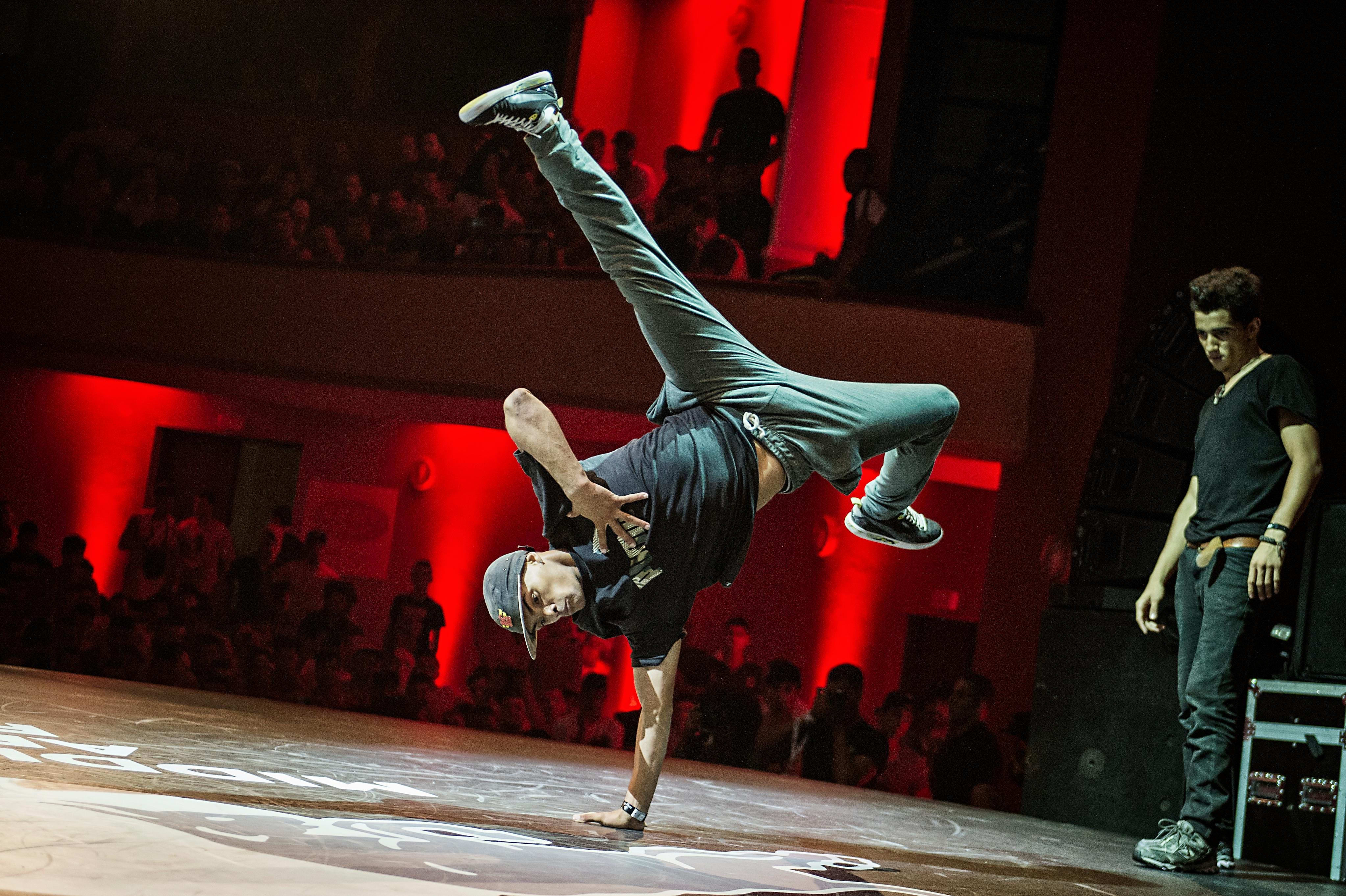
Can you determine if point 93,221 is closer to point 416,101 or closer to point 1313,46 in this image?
point 416,101

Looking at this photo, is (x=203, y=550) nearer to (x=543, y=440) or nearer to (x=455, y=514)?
(x=455, y=514)

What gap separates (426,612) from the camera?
25.1ft

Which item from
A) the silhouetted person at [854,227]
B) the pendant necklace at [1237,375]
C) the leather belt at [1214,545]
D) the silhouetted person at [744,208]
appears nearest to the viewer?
the leather belt at [1214,545]

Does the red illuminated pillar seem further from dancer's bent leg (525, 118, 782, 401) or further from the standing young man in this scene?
dancer's bent leg (525, 118, 782, 401)

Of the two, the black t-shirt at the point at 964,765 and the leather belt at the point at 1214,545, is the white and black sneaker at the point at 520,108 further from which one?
the black t-shirt at the point at 964,765

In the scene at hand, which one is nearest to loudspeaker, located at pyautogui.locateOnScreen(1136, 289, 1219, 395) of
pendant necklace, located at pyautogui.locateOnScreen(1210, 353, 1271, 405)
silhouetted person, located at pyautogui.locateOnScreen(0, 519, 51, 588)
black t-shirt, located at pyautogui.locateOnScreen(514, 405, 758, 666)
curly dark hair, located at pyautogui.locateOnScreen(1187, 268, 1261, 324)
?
pendant necklace, located at pyautogui.locateOnScreen(1210, 353, 1271, 405)

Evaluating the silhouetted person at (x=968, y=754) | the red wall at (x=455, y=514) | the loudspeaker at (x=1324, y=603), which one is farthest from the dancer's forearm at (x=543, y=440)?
the red wall at (x=455, y=514)

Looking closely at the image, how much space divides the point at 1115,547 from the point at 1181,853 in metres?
2.02

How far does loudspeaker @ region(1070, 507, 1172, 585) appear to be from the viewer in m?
4.82

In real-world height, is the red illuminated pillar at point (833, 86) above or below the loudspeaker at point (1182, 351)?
above

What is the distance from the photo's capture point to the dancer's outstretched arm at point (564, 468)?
2301mm

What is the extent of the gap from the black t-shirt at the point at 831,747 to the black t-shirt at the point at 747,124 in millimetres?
3369

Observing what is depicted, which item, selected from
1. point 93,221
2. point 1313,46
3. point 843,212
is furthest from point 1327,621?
point 93,221

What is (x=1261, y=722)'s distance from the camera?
12.9 feet
